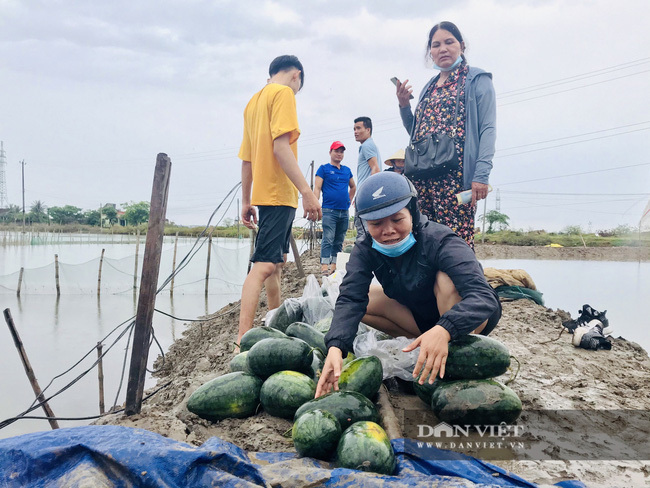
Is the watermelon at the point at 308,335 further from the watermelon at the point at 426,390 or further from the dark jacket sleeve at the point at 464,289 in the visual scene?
the dark jacket sleeve at the point at 464,289

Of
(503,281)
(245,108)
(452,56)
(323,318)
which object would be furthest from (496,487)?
(503,281)

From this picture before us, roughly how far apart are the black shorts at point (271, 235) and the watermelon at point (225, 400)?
1.37 metres

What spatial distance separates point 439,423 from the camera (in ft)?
7.72

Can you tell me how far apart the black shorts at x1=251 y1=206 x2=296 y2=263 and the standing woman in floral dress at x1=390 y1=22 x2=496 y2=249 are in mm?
1272

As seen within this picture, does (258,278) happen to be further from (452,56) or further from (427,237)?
(452,56)

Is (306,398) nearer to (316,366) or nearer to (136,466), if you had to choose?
(316,366)

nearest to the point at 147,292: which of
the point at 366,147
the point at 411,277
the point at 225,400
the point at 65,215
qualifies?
the point at 225,400

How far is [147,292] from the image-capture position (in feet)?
8.30

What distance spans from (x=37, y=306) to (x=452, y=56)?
15374mm

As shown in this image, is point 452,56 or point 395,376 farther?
point 452,56

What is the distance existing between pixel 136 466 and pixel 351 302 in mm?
1483

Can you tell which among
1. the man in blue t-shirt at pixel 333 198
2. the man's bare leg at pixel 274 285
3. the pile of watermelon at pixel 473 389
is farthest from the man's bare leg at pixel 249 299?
the man in blue t-shirt at pixel 333 198

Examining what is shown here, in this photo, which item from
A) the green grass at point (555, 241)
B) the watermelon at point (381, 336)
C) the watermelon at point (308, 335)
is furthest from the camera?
the green grass at point (555, 241)

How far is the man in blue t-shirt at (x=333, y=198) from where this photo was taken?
760cm
